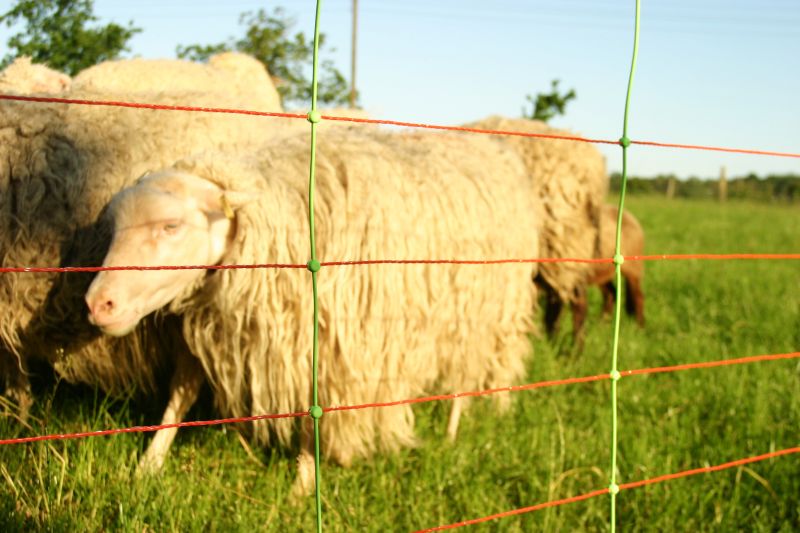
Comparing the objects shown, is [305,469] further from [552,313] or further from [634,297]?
[634,297]

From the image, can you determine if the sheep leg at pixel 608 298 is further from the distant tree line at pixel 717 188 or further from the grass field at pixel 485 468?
the distant tree line at pixel 717 188

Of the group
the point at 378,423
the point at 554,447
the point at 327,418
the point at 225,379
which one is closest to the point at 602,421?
the point at 554,447

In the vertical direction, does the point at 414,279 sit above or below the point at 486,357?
above

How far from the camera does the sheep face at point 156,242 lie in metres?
2.60

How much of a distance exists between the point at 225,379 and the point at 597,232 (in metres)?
3.14

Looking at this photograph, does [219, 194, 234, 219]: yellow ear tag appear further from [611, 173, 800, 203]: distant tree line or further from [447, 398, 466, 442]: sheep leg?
[611, 173, 800, 203]: distant tree line

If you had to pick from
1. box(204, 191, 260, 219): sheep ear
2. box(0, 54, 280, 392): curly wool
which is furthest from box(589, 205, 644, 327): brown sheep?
box(204, 191, 260, 219): sheep ear

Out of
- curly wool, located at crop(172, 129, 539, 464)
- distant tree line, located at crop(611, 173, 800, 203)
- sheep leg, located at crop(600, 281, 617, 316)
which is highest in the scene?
curly wool, located at crop(172, 129, 539, 464)

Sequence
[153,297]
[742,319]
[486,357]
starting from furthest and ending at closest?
1. [742,319]
2. [486,357]
3. [153,297]

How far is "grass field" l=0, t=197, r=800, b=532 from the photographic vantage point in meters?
2.35

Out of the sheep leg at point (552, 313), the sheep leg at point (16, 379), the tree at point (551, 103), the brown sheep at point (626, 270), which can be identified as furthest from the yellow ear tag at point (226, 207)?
the tree at point (551, 103)

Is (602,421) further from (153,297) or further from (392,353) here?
(153,297)

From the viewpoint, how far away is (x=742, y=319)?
20.8 ft

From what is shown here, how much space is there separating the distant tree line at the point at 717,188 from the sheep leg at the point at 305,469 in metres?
28.8
